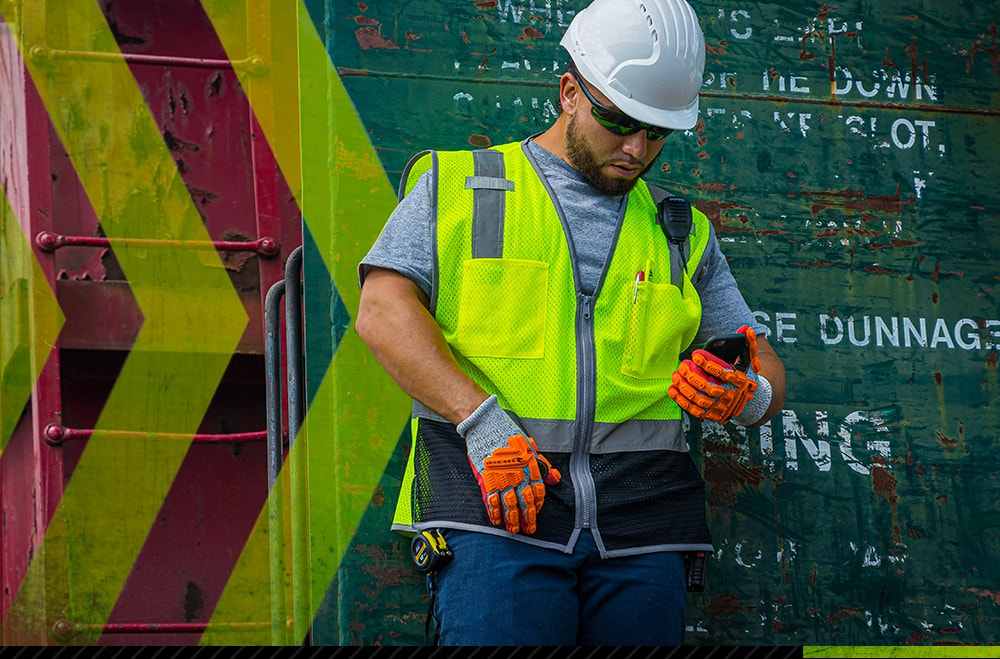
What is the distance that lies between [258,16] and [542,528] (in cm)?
239

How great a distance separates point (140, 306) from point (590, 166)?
1804 mm

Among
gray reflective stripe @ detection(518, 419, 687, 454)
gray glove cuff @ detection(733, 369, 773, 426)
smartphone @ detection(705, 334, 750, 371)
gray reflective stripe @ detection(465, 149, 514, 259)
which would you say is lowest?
gray reflective stripe @ detection(518, 419, 687, 454)

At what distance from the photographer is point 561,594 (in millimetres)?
2605

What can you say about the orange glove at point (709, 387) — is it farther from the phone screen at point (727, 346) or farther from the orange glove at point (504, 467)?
the orange glove at point (504, 467)

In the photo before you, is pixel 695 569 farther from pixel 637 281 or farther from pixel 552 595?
pixel 637 281

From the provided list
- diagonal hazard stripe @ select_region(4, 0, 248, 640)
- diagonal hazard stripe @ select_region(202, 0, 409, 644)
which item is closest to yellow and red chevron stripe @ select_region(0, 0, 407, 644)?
diagonal hazard stripe @ select_region(4, 0, 248, 640)

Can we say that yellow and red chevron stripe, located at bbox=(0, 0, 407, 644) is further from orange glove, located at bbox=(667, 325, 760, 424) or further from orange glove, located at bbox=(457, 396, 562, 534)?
orange glove, located at bbox=(667, 325, 760, 424)

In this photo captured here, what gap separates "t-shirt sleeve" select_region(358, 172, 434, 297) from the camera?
2754 mm

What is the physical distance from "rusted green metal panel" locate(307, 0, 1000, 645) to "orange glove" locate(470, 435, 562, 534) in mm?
833

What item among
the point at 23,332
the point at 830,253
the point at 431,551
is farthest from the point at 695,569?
the point at 23,332

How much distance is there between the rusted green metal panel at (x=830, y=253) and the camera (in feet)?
11.6

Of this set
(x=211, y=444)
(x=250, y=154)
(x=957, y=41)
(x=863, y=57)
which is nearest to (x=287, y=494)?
(x=211, y=444)

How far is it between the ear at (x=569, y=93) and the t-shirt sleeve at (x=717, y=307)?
1.50 ft

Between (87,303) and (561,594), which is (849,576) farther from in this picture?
(87,303)
